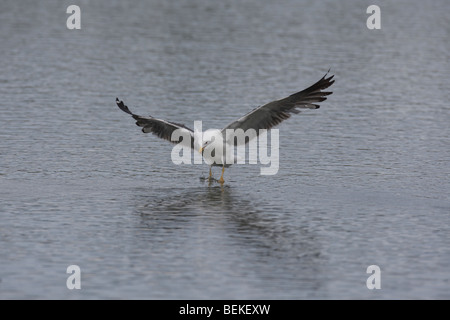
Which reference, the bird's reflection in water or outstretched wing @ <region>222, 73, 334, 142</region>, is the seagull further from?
the bird's reflection in water

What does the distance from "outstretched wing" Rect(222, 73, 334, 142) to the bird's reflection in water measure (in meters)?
1.33

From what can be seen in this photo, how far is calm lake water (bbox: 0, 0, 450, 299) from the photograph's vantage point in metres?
12.1

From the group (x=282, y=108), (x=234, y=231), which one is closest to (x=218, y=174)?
(x=282, y=108)

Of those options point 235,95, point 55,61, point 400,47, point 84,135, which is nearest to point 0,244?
point 84,135

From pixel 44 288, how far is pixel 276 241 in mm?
3758

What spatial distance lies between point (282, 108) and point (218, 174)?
2166 mm

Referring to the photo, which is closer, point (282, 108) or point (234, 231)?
point (234, 231)

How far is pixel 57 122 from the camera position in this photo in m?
21.9

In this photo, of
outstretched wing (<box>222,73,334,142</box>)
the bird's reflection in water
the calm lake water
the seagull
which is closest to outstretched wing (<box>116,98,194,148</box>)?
the seagull

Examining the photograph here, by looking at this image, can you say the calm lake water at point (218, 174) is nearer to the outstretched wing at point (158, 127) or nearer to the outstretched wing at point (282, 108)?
the outstretched wing at point (158, 127)

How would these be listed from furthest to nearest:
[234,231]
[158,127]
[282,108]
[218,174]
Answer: [218,174] → [158,127] → [282,108] → [234,231]

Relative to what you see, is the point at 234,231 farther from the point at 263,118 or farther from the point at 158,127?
the point at 158,127

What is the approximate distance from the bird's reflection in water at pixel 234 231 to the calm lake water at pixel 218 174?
0.04 m

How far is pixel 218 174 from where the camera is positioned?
722 inches
